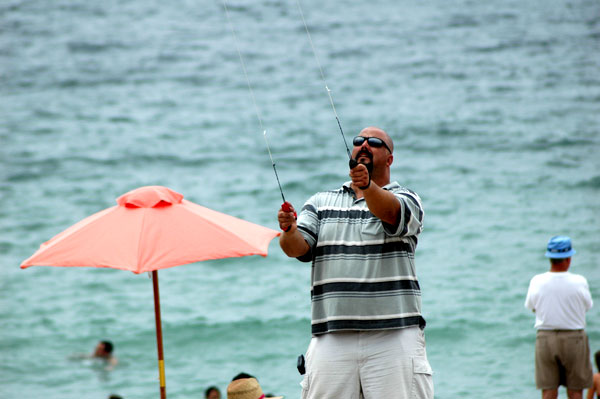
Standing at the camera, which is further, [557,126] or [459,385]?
[557,126]

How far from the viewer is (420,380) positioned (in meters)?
3.28

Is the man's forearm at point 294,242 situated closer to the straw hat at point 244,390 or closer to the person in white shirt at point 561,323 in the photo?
the straw hat at point 244,390

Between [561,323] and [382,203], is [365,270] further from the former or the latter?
[561,323]

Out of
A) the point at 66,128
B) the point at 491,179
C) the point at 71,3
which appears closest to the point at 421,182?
the point at 491,179

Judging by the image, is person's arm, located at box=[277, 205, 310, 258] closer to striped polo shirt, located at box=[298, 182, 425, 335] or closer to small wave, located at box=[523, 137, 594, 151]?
striped polo shirt, located at box=[298, 182, 425, 335]

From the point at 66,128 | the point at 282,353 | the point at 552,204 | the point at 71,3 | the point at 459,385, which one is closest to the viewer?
the point at 459,385

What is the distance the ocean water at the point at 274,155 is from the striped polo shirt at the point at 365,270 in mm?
6045

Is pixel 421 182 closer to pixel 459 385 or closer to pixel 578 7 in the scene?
pixel 459 385

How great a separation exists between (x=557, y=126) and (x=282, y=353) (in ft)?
38.3

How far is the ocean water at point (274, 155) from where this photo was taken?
41.2 feet

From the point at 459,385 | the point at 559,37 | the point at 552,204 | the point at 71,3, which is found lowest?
the point at 459,385

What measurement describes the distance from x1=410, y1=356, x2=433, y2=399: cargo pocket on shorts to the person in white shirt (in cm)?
293

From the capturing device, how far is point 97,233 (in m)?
4.43

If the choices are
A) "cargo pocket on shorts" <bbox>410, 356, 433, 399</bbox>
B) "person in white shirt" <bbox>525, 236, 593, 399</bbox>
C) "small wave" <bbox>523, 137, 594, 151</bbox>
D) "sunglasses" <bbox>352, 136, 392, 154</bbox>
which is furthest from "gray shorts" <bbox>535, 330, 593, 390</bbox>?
"small wave" <bbox>523, 137, 594, 151</bbox>
